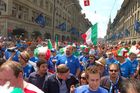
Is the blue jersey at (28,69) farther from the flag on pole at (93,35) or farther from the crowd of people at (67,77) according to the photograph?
the flag on pole at (93,35)

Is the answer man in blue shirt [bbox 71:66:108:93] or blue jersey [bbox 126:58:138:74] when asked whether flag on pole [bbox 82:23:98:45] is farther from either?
man in blue shirt [bbox 71:66:108:93]

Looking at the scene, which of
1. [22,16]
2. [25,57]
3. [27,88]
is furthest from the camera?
[22,16]

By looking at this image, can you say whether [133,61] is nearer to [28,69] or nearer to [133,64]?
[133,64]

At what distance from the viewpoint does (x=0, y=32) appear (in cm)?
3762

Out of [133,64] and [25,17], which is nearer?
[133,64]

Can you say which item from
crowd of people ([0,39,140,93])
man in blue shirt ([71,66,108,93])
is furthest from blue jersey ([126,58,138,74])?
man in blue shirt ([71,66,108,93])

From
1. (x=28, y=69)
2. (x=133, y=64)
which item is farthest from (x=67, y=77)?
(x=133, y=64)

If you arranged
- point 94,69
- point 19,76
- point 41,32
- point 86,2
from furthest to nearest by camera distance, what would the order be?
1. point 41,32
2. point 86,2
3. point 94,69
4. point 19,76

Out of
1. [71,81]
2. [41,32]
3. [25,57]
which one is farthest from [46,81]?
[41,32]

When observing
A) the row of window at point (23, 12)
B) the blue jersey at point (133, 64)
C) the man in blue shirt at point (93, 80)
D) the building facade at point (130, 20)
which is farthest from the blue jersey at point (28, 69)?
the building facade at point (130, 20)

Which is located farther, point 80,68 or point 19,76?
point 80,68

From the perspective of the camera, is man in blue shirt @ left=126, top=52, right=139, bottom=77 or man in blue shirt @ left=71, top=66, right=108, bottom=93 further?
man in blue shirt @ left=126, top=52, right=139, bottom=77

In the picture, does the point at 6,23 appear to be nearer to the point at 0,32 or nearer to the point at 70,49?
the point at 0,32

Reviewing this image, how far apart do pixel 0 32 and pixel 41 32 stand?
19839mm
